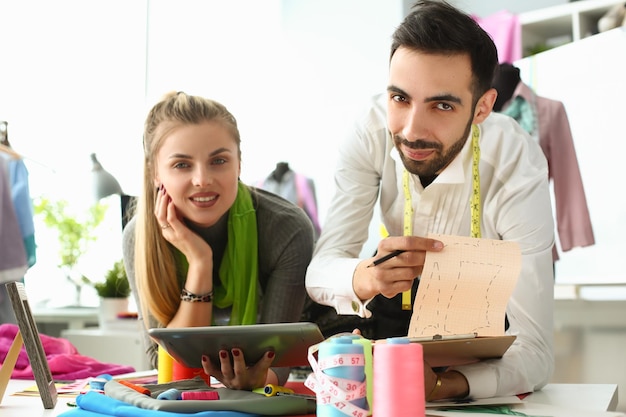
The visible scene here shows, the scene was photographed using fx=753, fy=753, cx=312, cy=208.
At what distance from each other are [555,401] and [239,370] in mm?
584

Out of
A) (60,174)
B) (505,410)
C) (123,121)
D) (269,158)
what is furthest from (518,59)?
(505,410)

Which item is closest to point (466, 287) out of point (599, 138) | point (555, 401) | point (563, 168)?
point (555, 401)

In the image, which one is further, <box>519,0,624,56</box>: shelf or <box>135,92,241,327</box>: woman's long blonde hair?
<box>519,0,624,56</box>: shelf

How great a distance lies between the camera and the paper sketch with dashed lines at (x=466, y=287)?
50.4 inches

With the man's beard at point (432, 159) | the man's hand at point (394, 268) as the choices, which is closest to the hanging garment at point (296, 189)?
the man's beard at point (432, 159)

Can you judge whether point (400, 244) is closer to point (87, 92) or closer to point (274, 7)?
point (87, 92)

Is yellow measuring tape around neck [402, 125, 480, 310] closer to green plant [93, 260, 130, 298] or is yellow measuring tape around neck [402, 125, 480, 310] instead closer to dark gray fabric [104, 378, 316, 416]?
dark gray fabric [104, 378, 316, 416]

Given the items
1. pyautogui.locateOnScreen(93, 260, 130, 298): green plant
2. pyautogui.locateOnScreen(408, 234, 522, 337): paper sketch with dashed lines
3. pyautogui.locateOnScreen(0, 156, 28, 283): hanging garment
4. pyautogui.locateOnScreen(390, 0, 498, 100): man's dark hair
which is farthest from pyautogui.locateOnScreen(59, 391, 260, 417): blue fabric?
pyautogui.locateOnScreen(93, 260, 130, 298): green plant

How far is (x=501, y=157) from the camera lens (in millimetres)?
1775

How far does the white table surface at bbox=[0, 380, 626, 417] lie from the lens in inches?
50.5

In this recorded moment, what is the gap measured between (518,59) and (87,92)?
2.52 m

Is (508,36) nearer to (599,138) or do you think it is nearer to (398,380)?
(599,138)

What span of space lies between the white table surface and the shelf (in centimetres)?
303

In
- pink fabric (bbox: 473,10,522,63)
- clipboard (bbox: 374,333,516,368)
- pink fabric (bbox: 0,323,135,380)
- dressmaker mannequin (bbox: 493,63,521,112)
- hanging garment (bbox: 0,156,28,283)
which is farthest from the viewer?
pink fabric (bbox: 473,10,522,63)
